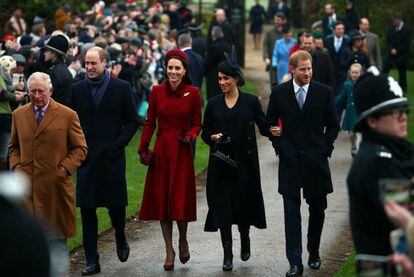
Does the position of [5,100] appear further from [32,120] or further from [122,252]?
[32,120]

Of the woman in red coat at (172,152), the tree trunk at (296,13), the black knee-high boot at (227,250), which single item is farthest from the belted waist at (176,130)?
the tree trunk at (296,13)

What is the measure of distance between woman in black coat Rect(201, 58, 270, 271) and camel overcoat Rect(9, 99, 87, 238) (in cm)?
159

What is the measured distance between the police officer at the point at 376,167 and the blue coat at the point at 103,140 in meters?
5.02

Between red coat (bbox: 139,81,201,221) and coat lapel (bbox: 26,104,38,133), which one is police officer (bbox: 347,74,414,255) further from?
red coat (bbox: 139,81,201,221)

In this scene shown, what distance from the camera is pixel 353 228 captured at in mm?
7234

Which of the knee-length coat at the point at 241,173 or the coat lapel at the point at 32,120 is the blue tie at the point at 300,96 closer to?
the knee-length coat at the point at 241,173

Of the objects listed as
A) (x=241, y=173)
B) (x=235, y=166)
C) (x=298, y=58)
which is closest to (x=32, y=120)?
(x=235, y=166)

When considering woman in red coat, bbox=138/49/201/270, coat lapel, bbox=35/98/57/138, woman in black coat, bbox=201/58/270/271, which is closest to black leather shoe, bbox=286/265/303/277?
woman in black coat, bbox=201/58/270/271

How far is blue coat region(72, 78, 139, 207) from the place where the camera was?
12.1 meters

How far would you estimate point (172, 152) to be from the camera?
12.3m

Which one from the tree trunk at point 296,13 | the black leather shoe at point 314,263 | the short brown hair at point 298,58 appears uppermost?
the short brown hair at point 298,58

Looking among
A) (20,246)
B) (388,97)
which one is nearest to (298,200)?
(388,97)

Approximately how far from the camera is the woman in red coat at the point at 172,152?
12.2 metres

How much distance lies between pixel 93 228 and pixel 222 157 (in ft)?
4.64
